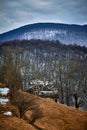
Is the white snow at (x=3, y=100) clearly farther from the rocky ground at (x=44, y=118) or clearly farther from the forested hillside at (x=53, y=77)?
the forested hillside at (x=53, y=77)

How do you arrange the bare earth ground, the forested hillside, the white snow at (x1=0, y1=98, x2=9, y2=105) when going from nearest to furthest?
1. the bare earth ground
2. the white snow at (x1=0, y1=98, x2=9, y2=105)
3. the forested hillside

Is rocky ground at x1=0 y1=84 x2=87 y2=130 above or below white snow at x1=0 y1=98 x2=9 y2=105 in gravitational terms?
below

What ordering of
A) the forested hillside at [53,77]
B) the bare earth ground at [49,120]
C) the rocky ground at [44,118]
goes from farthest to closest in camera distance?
1. the forested hillside at [53,77]
2. the rocky ground at [44,118]
3. the bare earth ground at [49,120]

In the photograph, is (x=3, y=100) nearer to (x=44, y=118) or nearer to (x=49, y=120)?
(x=44, y=118)

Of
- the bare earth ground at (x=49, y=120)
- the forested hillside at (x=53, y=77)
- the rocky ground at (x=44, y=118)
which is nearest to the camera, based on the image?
the bare earth ground at (x=49, y=120)

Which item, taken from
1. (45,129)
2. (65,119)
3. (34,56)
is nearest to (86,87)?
(65,119)

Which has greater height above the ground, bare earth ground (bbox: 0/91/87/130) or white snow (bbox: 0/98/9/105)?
white snow (bbox: 0/98/9/105)

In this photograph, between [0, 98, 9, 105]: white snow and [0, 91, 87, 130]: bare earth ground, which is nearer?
[0, 91, 87, 130]: bare earth ground

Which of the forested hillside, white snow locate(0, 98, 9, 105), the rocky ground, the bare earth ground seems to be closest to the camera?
the bare earth ground

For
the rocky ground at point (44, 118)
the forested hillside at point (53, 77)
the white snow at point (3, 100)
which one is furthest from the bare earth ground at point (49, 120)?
the forested hillside at point (53, 77)

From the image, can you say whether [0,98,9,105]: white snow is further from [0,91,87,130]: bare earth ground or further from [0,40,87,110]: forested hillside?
[0,40,87,110]: forested hillside

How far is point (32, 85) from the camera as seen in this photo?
4238 centimetres

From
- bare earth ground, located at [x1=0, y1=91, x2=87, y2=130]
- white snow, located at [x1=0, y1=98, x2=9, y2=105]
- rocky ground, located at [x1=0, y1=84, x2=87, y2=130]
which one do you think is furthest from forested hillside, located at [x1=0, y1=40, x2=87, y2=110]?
rocky ground, located at [x1=0, y1=84, x2=87, y2=130]

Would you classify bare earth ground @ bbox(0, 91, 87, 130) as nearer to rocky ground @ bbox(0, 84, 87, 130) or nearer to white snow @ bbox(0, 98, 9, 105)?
rocky ground @ bbox(0, 84, 87, 130)
